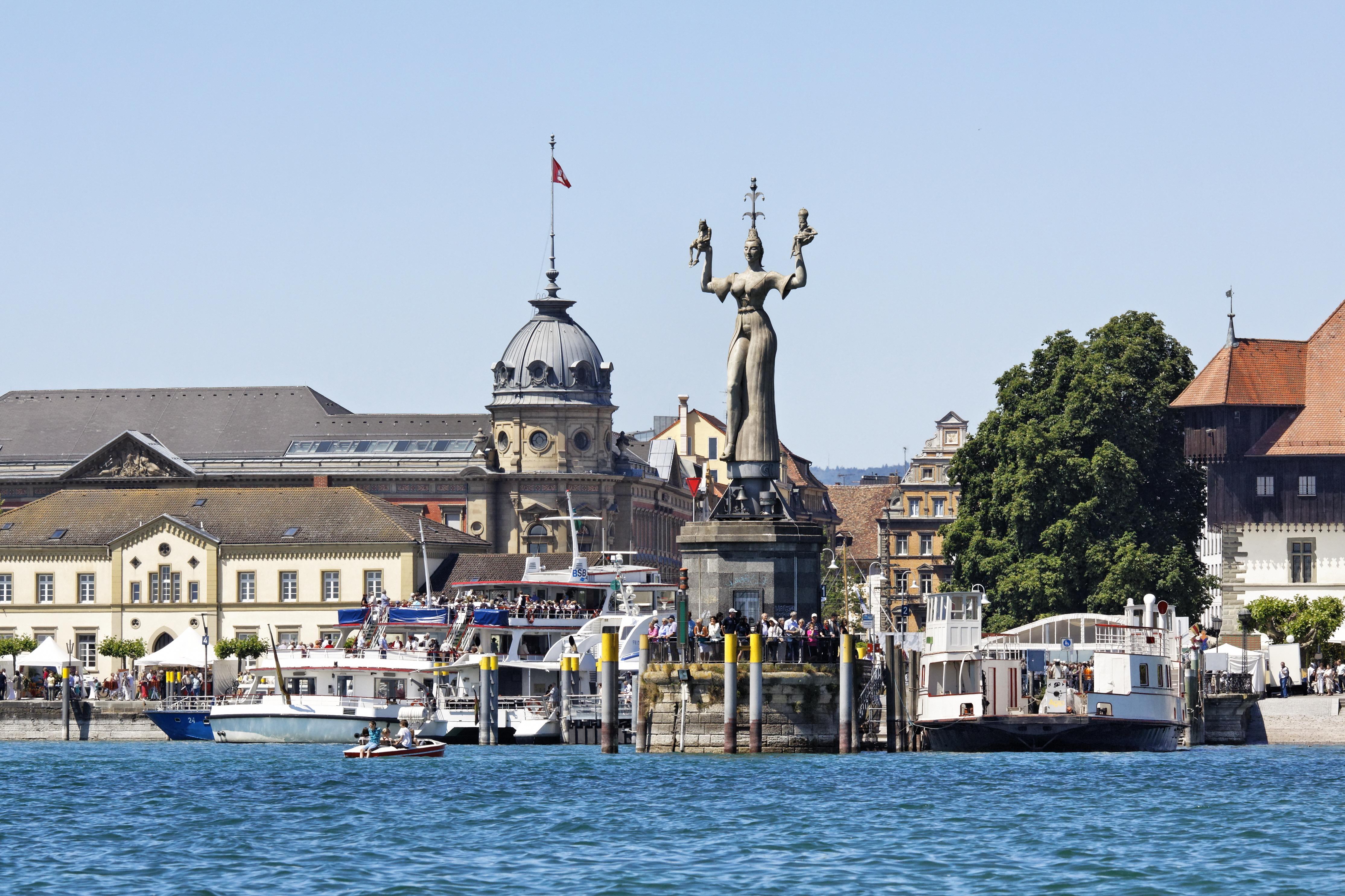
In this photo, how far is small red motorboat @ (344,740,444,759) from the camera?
6662 centimetres

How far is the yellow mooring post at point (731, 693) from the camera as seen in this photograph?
55219 mm

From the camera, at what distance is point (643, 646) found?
58.7m

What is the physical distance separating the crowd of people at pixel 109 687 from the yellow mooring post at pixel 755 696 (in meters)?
38.9

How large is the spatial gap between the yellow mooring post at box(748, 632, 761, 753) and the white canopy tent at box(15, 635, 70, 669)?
45521 mm

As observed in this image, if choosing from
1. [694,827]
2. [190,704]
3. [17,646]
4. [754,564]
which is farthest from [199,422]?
[694,827]

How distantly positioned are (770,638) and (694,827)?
41.1 feet

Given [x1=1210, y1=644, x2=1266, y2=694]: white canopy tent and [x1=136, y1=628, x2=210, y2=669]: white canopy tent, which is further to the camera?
[x1=136, y1=628, x2=210, y2=669]: white canopy tent

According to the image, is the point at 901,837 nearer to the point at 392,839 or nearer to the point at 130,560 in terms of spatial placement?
the point at 392,839

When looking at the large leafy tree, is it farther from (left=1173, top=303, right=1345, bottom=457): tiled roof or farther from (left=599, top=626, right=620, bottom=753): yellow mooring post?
(left=599, top=626, right=620, bottom=753): yellow mooring post

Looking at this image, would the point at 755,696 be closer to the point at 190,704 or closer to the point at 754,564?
the point at 754,564

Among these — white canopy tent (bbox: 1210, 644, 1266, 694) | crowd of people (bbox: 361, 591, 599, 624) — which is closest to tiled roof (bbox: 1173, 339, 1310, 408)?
white canopy tent (bbox: 1210, 644, 1266, 694)

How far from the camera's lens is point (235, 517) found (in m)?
123

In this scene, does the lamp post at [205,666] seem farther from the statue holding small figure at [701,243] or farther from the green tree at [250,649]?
the statue holding small figure at [701,243]

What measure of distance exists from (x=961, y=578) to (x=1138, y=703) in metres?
25.2
